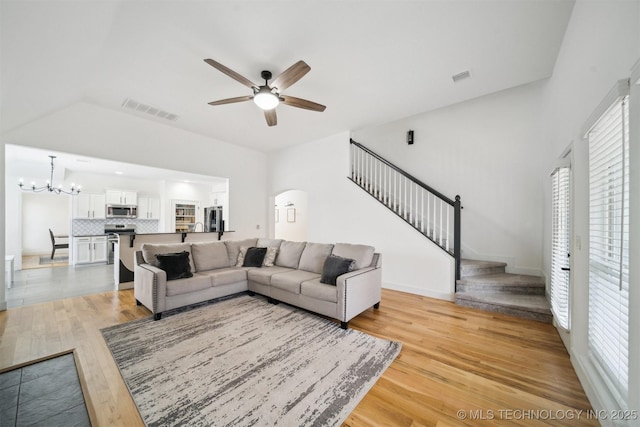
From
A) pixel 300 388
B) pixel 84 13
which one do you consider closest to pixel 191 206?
pixel 84 13

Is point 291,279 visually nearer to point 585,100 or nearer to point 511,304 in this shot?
point 511,304

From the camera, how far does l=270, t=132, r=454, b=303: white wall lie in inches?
159

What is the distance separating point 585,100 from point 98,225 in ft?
34.6

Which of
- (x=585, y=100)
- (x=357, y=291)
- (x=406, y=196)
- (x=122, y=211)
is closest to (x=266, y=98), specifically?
(x=357, y=291)

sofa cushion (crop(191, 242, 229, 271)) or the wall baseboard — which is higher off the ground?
sofa cushion (crop(191, 242, 229, 271))

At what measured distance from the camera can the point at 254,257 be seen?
420 centimetres

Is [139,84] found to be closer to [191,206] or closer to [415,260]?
[415,260]

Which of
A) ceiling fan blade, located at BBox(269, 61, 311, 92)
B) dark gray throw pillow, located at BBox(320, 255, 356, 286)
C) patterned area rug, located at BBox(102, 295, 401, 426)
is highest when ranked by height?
ceiling fan blade, located at BBox(269, 61, 311, 92)

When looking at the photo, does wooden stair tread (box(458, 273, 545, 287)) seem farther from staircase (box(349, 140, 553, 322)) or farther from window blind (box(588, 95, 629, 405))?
window blind (box(588, 95, 629, 405))

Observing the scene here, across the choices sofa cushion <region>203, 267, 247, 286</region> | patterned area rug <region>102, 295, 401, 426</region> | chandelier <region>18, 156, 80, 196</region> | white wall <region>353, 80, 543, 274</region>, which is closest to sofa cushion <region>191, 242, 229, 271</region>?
sofa cushion <region>203, 267, 247, 286</region>

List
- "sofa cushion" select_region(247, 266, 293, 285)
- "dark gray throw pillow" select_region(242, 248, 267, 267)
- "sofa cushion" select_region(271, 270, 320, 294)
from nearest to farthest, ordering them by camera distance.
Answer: "sofa cushion" select_region(271, 270, 320, 294) < "sofa cushion" select_region(247, 266, 293, 285) < "dark gray throw pillow" select_region(242, 248, 267, 267)

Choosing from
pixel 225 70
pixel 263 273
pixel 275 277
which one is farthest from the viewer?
pixel 263 273

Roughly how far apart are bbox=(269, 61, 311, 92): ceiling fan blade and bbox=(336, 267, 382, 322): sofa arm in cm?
228

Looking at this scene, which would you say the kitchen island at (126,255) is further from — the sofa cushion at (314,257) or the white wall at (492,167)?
the white wall at (492,167)
